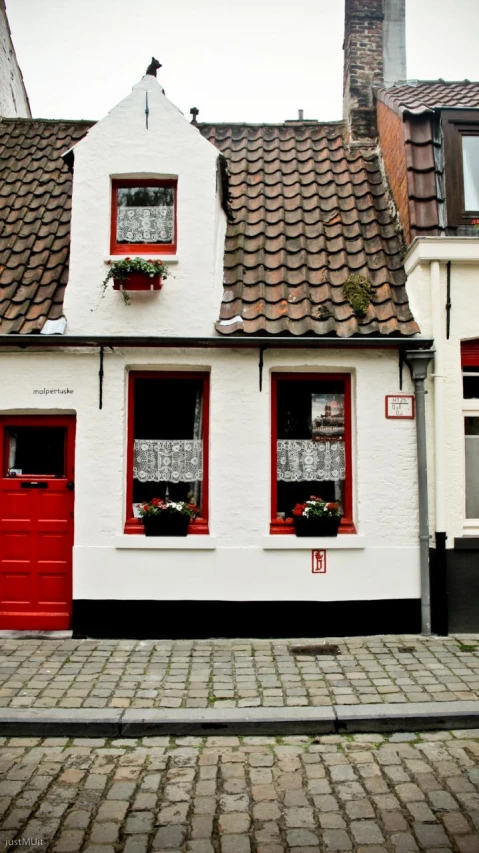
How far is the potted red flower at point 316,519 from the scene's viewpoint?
7000 millimetres

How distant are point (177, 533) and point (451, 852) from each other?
423 centimetres

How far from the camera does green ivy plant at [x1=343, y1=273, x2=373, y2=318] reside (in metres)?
7.27

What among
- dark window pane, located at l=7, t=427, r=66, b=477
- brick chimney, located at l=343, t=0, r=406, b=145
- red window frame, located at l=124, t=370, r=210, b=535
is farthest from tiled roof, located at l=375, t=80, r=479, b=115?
dark window pane, located at l=7, t=427, r=66, b=477

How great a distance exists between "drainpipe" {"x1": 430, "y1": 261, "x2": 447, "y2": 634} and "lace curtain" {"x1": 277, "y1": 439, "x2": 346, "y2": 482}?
1.10 m

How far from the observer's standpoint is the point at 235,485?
7082 millimetres

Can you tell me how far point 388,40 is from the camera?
10773 mm

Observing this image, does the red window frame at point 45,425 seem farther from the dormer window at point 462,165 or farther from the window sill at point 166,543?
the dormer window at point 462,165

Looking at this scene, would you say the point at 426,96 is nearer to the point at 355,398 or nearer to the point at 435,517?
the point at 355,398

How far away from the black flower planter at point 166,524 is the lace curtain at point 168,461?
494 millimetres

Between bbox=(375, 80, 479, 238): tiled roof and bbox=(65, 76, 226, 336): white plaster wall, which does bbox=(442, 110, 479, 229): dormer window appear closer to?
bbox=(375, 80, 479, 238): tiled roof

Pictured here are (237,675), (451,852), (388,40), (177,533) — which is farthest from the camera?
(388,40)

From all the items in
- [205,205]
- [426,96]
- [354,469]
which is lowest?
[354,469]

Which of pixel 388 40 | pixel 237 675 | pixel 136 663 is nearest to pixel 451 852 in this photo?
pixel 237 675

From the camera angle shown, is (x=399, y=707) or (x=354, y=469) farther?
(x=354, y=469)
